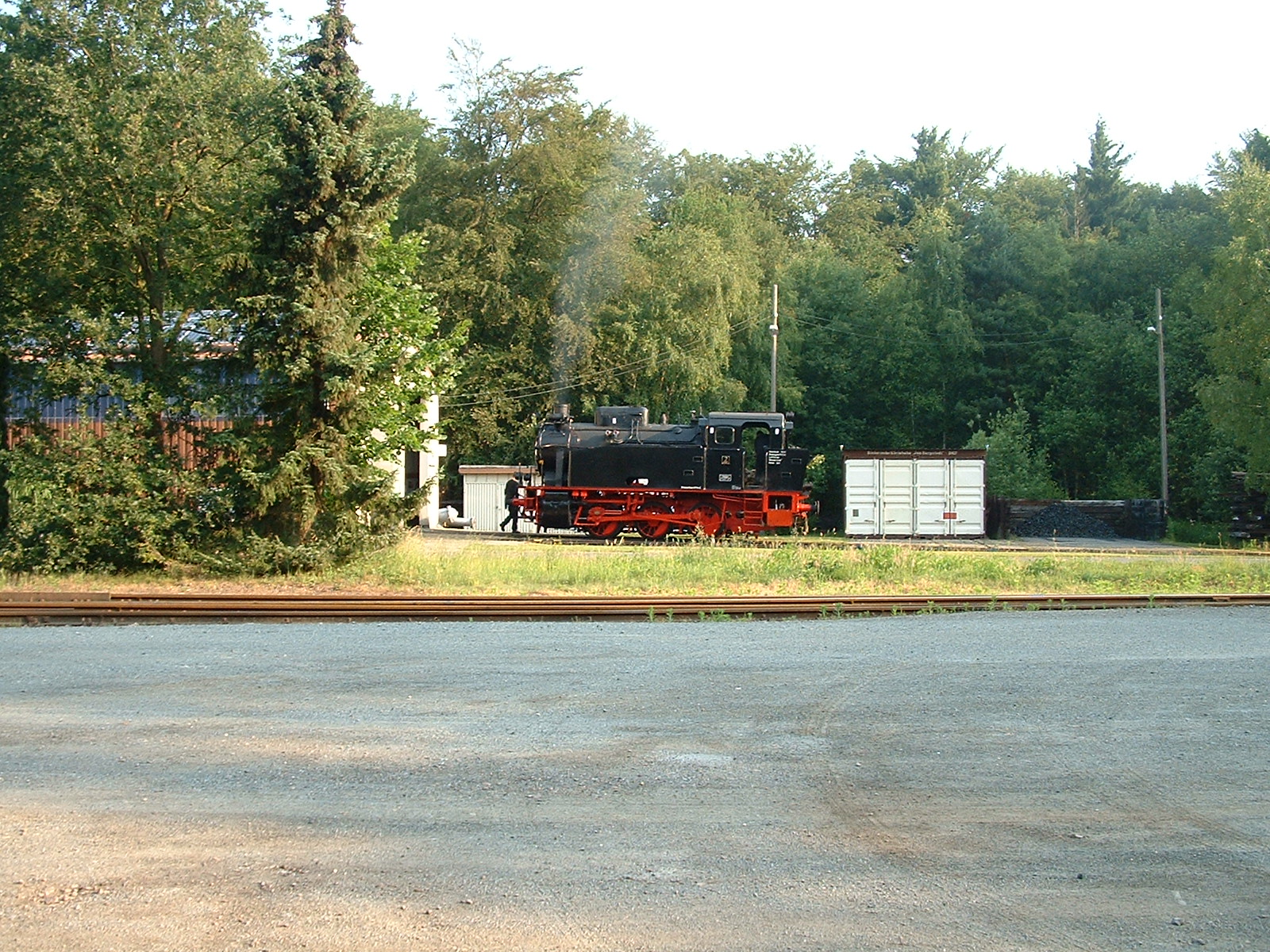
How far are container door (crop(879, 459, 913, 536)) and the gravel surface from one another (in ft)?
81.0

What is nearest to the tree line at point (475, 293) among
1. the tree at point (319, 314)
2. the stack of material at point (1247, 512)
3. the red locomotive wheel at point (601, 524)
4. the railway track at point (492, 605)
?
the tree at point (319, 314)

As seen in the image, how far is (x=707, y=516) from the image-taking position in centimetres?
2950

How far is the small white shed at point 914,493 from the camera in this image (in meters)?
35.8

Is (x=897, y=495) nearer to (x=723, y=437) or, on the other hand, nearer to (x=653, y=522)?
(x=723, y=437)

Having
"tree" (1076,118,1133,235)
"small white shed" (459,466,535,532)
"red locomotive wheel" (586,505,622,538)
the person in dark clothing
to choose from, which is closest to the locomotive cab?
"red locomotive wheel" (586,505,622,538)

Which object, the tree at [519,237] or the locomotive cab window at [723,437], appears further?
the tree at [519,237]

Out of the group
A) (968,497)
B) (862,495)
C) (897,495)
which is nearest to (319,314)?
(862,495)

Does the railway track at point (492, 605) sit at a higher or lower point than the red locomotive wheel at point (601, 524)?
lower

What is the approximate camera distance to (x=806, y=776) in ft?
23.0

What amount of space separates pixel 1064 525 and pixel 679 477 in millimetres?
15648

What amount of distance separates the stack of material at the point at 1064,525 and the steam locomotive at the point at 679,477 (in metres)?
11.5

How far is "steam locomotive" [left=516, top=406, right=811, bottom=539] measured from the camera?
29156mm

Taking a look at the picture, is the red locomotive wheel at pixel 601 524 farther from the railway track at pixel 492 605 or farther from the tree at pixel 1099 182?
the tree at pixel 1099 182

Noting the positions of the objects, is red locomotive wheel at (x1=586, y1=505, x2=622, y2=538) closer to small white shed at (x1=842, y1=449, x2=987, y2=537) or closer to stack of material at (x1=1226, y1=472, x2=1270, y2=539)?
small white shed at (x1=842, y1=449, x2=987, y2=537)
